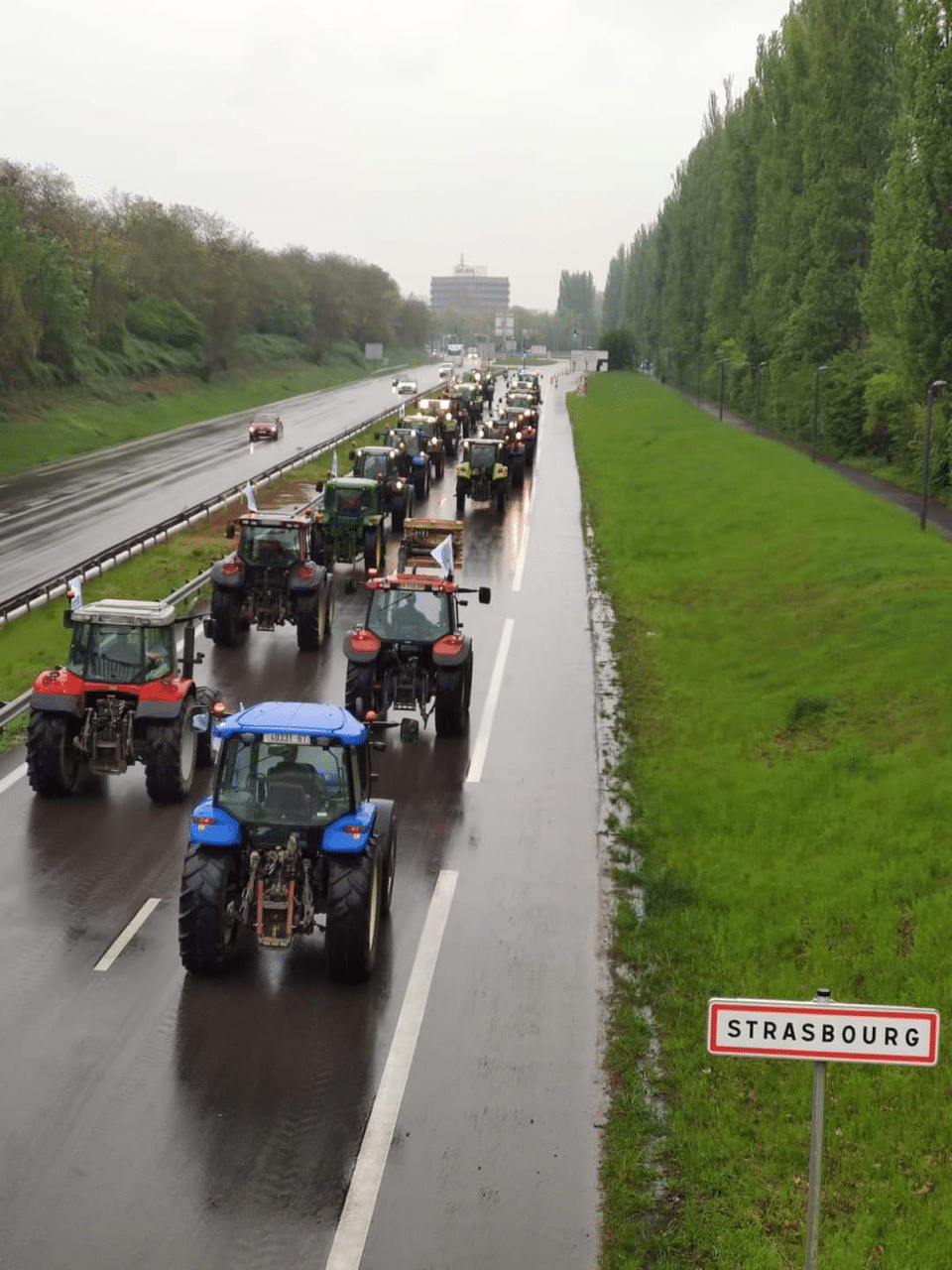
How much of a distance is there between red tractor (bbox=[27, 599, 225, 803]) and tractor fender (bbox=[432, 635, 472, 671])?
446 centimetres

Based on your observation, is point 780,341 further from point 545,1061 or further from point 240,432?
point 545,1061

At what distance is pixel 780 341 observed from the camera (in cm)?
7888

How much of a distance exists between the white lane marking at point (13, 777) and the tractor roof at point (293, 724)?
6.68m

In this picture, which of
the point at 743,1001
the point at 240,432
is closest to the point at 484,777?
the point at 743,1001

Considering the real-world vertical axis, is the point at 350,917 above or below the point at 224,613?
above

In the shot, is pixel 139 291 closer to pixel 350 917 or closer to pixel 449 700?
pixel 449 700

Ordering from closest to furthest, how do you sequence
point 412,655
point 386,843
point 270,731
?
point 270,731 < point 386,843 < point 412,655

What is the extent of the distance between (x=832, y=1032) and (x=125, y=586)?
28953 millimetres

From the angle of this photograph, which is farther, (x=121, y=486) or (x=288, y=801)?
(x=121, y=486)

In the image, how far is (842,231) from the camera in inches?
2694

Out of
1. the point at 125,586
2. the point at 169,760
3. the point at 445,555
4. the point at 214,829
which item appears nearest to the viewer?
the point at 214,829

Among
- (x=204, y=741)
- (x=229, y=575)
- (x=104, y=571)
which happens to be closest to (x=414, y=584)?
(x=204, y=741)

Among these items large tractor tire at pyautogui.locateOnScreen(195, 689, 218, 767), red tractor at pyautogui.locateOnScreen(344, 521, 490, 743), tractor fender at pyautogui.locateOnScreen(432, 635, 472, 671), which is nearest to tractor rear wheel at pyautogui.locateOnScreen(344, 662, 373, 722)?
red tractor at pyautogui.locateOnScreen(344, 521, 490, 743)

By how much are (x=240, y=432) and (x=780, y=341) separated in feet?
101
